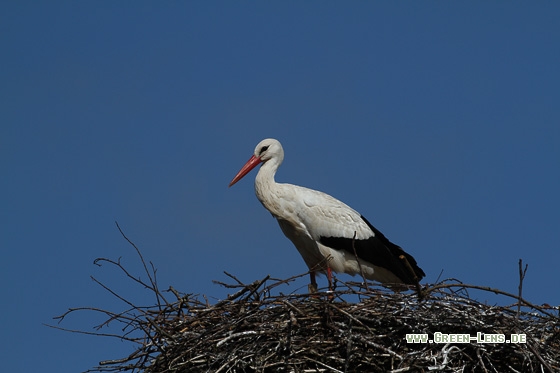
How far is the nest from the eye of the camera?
5.89 metres

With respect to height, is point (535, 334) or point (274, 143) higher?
point (274, 143)

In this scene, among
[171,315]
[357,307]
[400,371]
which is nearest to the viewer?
[400,371]

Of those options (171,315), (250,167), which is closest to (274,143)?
(250,167)

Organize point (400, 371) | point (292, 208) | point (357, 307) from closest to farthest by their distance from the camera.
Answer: point (400, 371) < point (357, 307) < point (292, 208)

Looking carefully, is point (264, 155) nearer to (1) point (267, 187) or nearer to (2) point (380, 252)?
(1) point (267, 187)

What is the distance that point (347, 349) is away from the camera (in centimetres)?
587

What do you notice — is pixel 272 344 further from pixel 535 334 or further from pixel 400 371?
pixel 535 334

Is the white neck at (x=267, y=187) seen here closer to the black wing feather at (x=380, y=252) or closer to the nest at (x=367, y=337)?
the black wing feather at (x=380, y=252)

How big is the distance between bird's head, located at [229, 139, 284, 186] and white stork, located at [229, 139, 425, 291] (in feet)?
0.70

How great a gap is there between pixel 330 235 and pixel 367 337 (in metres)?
2.71

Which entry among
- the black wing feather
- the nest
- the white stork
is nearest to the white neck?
the white stork

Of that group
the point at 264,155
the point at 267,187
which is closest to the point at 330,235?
the point at 267,187

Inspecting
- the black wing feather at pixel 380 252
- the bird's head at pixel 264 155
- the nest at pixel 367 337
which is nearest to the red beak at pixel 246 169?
the bird's head at pixel 264 155

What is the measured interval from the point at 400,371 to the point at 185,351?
1324mm
